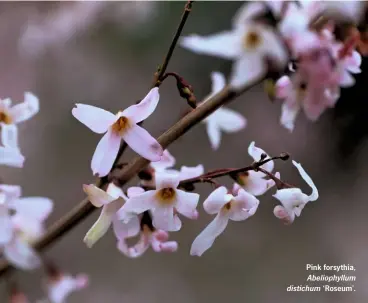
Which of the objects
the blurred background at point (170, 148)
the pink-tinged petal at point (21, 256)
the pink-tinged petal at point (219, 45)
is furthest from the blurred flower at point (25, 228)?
the blurred background at point (170, 148)

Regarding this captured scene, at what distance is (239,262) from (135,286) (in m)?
0.38

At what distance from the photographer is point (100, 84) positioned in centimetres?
218

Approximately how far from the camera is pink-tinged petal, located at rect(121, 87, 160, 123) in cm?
41

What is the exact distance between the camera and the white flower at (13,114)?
0.50 metres

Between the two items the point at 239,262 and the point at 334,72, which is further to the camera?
the point at 239,262

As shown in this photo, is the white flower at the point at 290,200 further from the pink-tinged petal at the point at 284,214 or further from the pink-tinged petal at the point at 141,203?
the pink-tinged petal at the point at 141,203

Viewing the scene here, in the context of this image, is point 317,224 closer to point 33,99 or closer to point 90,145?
point 90,145

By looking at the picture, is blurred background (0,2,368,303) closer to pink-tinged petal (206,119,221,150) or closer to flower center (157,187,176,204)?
pink-tinged petal (206,119,221,150)

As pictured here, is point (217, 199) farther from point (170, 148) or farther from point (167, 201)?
point (170, 148)

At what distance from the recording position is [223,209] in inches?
17.8

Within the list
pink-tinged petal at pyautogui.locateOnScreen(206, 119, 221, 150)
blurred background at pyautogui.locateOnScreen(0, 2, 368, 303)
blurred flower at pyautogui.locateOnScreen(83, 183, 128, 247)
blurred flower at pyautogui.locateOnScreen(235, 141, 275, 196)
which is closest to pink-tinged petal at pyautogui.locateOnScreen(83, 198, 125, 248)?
blurred flower at pyautogui.locateOnScreen(83, 183, 128, 247)

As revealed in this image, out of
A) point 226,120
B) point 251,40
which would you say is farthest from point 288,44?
→ point 226,120

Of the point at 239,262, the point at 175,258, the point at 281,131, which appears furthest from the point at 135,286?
the point at 281,131

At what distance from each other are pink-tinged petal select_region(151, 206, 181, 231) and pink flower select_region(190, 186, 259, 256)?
3cm
